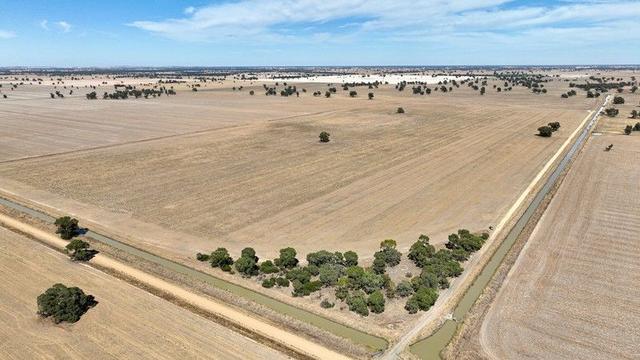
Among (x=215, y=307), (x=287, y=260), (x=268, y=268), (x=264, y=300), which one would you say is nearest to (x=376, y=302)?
(x=264, y=300)

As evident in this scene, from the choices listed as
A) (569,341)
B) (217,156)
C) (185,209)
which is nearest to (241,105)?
(217,156)

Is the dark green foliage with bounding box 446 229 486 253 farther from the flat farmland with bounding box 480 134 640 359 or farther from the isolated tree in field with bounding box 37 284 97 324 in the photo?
the isolated tree in field with bounding box 37 284 97 324

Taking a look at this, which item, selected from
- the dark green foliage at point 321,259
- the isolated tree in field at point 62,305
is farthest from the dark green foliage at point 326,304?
the isolated tree in field at point 62,305

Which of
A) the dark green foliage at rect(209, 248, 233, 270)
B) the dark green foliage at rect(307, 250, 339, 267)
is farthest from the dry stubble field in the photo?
the dark green foliage at rect(307, 250, 339, 267)

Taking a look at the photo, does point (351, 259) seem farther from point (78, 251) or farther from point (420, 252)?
point (78, 251)

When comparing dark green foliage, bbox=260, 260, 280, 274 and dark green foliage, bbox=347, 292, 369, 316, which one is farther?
dark green foliage, bbox=260, 260, 280, 274

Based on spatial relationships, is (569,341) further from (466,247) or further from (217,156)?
(217,156)
